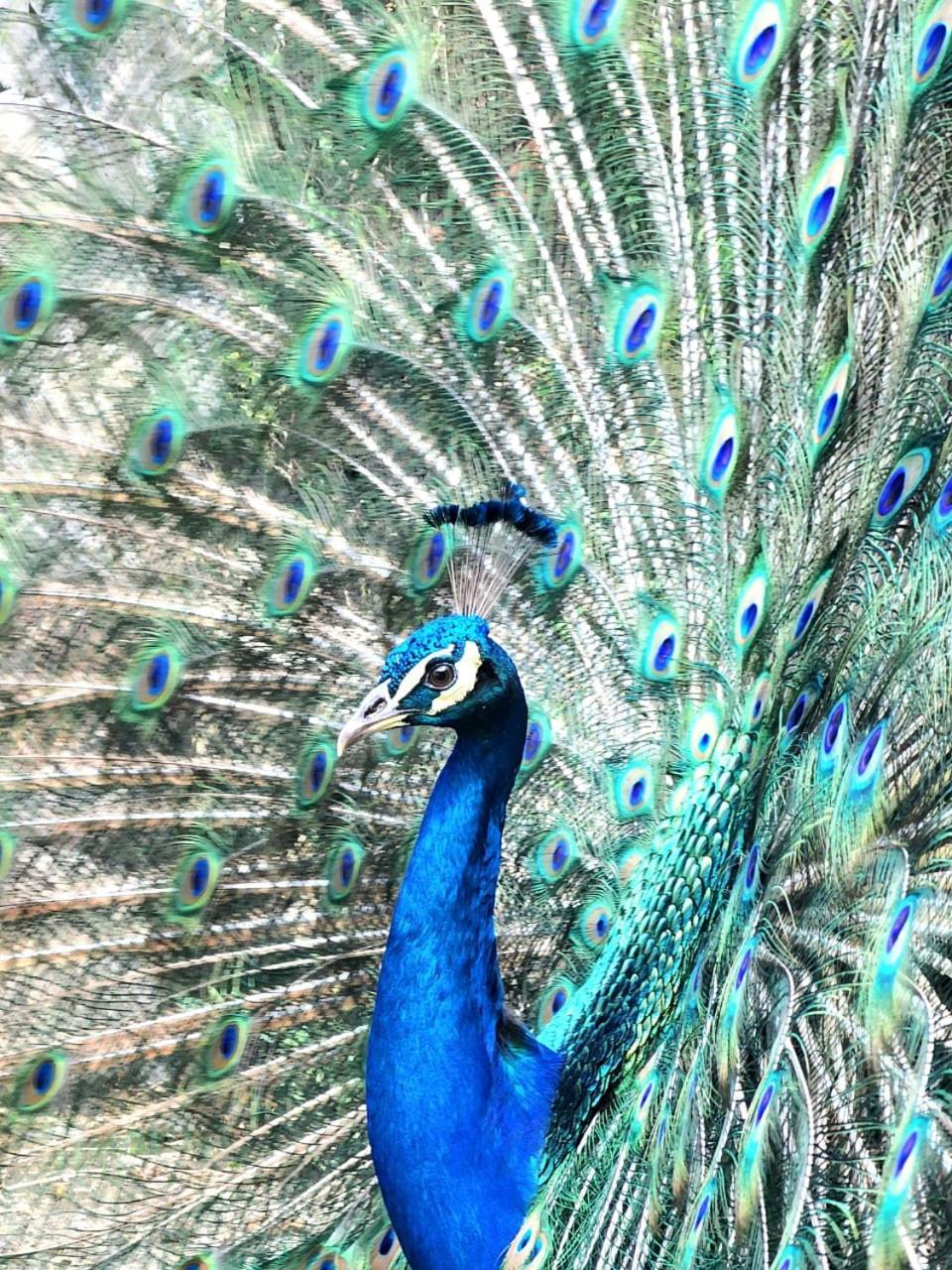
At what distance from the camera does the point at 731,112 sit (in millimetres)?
1732

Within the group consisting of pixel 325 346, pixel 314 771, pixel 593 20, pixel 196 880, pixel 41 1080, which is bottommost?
pixel 41 1080

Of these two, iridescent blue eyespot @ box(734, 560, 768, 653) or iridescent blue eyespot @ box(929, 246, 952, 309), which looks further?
iridescent blue eyespot @ box(734, 560, 768, 653)

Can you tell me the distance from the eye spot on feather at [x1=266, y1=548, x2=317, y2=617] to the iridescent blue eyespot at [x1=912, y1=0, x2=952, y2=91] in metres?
0.82

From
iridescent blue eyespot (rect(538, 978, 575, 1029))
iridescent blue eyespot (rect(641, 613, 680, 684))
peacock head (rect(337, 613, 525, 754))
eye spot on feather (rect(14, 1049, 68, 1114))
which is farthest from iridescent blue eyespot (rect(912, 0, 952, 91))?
eye spot on feather (rect(14, 1049, 68, 1114))

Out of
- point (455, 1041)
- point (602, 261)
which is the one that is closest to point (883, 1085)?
point (455, 1041)

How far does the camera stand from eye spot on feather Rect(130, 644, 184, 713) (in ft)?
5.63

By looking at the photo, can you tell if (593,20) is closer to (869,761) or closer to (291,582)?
(291,582)

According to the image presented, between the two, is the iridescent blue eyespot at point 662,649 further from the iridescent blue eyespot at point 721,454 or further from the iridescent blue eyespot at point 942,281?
the iridescent blue eyespot at point 942,281

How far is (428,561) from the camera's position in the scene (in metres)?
1.85

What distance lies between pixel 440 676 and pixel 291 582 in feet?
1.17

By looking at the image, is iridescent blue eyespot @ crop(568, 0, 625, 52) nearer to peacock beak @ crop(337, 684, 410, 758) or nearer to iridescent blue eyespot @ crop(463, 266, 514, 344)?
iridescent blue eyespot @ crop(463, 266, 514, 344)

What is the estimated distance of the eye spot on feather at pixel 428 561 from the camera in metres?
1.83

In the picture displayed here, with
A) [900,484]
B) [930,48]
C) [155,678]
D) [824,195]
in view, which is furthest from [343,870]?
[930,48]

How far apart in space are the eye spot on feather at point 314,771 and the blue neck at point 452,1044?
0.88ft
